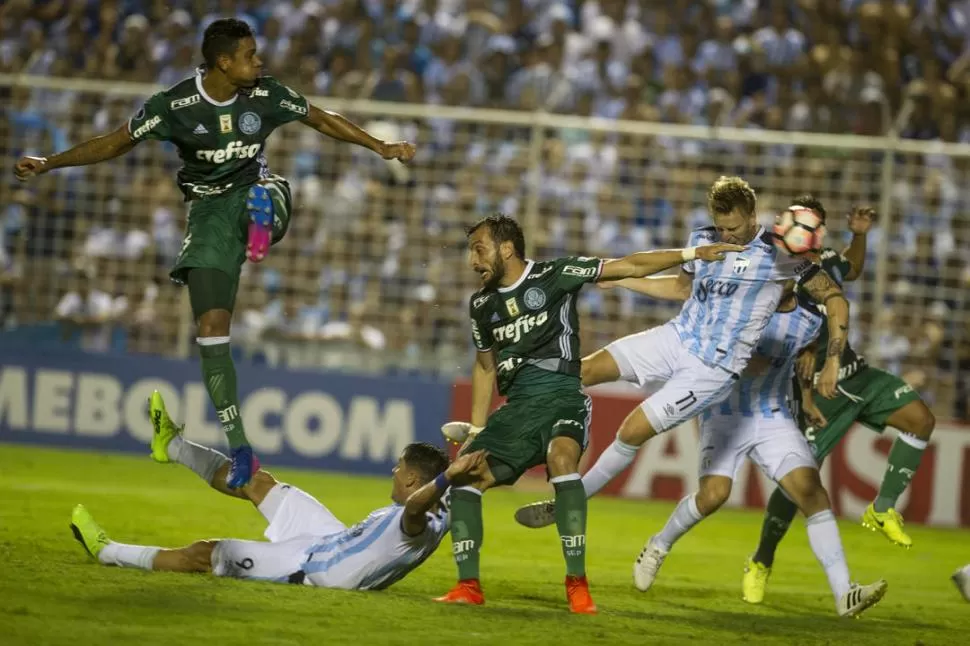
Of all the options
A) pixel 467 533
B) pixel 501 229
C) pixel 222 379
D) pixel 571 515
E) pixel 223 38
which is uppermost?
pixel 223 38

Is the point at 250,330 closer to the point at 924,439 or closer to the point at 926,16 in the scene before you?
the point at 924,439

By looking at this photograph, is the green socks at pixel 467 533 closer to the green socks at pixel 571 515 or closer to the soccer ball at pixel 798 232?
the green socks at pixel 571 515

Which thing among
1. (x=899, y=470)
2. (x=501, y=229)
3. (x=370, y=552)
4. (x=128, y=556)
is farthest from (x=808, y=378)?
(x=128, y=556)

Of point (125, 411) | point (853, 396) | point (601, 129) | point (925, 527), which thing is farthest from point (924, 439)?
point (125, 411)

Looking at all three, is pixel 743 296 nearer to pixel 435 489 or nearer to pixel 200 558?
pixel 435 489

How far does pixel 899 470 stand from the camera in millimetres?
10500

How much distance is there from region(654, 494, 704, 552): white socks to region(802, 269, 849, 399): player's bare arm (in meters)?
1.15

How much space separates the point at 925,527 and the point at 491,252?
8.11m

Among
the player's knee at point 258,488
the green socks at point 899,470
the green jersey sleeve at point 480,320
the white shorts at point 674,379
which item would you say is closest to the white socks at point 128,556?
the player's knee at point 258,488

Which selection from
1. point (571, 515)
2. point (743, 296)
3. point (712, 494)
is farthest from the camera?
point (712, 494)

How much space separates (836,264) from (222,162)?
13.8ft

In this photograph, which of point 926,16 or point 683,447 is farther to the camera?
point 926,16

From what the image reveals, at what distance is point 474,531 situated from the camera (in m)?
7.74

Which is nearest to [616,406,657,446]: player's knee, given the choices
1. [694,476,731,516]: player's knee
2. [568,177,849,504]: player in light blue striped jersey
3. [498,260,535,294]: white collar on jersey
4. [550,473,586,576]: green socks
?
[568,177,849,504]: player in light blue striped jersey
